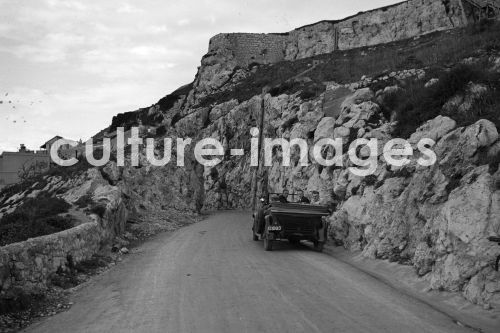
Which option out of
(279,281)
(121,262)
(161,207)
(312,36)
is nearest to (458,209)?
(279,281)

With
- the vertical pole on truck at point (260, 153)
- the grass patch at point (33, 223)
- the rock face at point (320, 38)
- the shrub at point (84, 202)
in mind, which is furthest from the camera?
the rock face at point (320, 38)

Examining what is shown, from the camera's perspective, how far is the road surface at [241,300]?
7.71m

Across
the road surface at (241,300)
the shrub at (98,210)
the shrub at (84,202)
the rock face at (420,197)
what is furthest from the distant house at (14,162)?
the road surface at (241,300)

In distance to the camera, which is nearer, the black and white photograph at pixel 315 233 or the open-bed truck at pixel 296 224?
the black and white photograph at pixel 315 233

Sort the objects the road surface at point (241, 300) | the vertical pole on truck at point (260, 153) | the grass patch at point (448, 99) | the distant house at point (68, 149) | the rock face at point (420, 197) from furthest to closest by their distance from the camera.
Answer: the distant house at point (68, 149) → the vertical pole on truck at point (260, 153) → the grass patch at point (448, 99) → the rock face at point (420, 197) → the road surface at point (241, 300)

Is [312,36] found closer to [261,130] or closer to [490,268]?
[261,130]

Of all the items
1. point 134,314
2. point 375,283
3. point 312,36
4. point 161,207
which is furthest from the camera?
point 312,36

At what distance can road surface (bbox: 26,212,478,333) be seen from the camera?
7715 mm

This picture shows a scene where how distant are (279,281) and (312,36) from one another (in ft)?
218

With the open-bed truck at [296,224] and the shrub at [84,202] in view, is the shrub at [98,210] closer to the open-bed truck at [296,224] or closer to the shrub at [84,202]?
the shrub at [84,202]

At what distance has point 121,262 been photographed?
571 inches

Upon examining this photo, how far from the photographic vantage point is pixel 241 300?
9102mm

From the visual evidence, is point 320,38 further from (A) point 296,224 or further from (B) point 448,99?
(A) point 296,224

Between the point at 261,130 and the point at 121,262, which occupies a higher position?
the point at 261,130
